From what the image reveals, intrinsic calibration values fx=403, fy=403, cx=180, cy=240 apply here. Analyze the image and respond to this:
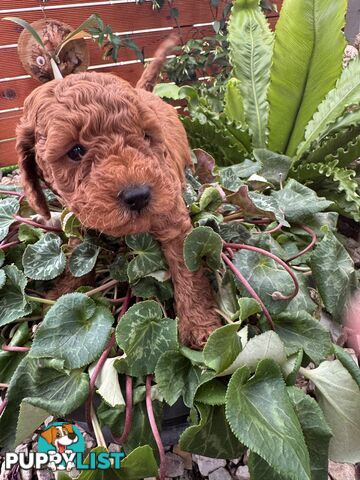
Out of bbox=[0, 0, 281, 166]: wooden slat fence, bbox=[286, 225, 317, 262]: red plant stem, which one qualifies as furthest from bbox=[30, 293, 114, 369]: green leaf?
bbox=[0, 0, 281, 166]: wooden slat fence

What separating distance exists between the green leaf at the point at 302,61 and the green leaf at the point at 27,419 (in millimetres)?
1409

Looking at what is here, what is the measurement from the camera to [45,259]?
926 millimetres

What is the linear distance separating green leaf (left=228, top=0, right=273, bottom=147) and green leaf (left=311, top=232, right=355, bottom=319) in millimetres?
992

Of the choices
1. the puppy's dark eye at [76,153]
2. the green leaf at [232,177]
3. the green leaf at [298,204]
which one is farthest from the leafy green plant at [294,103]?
the puppy's dark eye at [76,153]

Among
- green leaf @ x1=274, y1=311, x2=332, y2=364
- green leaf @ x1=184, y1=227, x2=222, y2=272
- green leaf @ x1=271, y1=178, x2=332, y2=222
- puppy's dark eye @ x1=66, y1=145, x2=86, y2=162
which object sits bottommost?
green leaf @ x1=274, y1=311, x2=332, y2=364

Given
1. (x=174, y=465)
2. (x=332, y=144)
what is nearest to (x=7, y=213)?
(x=174, y=465)

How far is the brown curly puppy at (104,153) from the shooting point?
25.7 inches

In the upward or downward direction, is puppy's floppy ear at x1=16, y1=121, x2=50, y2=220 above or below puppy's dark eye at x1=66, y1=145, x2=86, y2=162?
below

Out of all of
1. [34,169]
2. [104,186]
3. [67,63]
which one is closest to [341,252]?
[104,186]

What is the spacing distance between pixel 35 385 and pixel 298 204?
28.8 inches

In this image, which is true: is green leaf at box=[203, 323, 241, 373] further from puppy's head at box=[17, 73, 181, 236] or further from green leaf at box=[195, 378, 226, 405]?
puppy's head at box=[17, 73, 181, 236]

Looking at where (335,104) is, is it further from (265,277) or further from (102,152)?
(102,152)

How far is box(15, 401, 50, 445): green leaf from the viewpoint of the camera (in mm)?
676

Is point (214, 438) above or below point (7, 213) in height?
below
